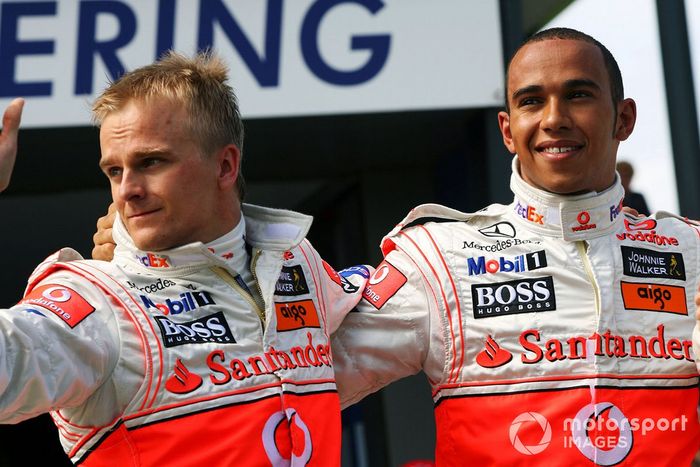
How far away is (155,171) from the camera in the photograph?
2.44 m

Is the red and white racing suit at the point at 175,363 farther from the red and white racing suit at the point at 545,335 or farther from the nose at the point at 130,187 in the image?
the red and white racing suit at the point at 545,335

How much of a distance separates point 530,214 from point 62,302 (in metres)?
1.20

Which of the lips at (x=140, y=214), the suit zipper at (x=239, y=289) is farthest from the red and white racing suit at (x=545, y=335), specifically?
the lips at (x=140, y=214)

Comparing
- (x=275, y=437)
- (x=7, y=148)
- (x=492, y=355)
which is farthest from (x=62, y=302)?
(x=492, y=355)

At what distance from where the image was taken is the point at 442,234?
9.73 ft

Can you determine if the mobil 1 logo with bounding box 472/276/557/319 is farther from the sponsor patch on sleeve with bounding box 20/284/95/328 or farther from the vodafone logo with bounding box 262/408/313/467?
the sponsor patch on sleeve with bounding box 20/284/95/328

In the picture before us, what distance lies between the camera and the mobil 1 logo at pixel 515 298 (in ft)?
9.30

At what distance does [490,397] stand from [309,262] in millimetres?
542

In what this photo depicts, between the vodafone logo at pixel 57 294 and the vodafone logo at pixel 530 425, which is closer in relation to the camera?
the vodafone logo at pixel 57 294

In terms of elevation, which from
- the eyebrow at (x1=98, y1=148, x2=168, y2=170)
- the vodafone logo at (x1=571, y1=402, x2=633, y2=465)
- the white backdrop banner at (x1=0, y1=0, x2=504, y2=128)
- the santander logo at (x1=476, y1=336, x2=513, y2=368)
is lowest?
the vodafone logo at (x1=571, y1=402, x2=633, y2=465)

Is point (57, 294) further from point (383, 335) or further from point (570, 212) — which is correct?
point (570, 212)

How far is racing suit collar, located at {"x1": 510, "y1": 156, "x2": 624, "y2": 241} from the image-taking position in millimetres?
2850

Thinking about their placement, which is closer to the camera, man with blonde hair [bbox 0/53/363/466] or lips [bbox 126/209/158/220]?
man with blonde hair [bbox 0/53/363/466]

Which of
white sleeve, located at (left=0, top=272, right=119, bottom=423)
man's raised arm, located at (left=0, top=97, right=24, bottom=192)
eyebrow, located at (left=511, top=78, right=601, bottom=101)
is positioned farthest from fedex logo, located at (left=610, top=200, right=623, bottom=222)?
man's raised arm, located at (left=0, top=97, right=24, bottom=192)
